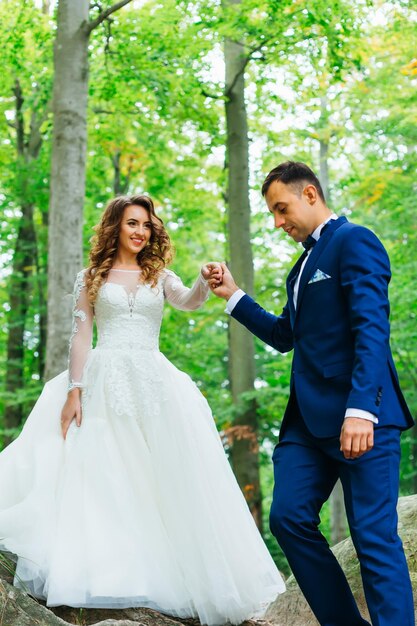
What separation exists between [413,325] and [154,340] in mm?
10201

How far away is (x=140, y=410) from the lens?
4.88m

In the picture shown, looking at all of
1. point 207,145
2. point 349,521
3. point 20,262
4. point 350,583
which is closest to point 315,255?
point 349,521

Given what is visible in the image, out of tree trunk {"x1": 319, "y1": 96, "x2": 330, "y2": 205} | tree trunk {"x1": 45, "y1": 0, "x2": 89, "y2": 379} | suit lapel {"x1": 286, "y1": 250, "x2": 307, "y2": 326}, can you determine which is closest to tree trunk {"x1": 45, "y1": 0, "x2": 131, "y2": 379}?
tree trunk {"x1": 45, "y1": 0, "x2": 89, "y2": 379}

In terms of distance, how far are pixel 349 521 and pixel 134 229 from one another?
2.38 m

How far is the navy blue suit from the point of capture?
3.37 metres

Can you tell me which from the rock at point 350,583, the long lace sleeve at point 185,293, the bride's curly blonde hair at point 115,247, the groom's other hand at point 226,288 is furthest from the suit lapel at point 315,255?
the rock at point 350,583

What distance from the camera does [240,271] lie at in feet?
41.5

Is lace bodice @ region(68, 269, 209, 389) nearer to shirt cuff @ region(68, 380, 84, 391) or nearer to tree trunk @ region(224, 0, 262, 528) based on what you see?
shirt cuff @ region(68, 380, 84, 391)

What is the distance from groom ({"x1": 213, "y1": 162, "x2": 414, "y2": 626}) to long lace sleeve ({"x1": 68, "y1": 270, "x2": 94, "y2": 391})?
1.54 meters

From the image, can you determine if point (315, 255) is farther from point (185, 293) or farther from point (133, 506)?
point (133, 506)

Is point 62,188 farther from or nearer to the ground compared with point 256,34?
nearer to the ground

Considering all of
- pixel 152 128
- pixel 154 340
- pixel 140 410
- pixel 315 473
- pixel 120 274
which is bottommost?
pixel 315 473

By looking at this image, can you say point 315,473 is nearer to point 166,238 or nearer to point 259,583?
point 259,583

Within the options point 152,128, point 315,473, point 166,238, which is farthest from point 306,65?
point 315,473
